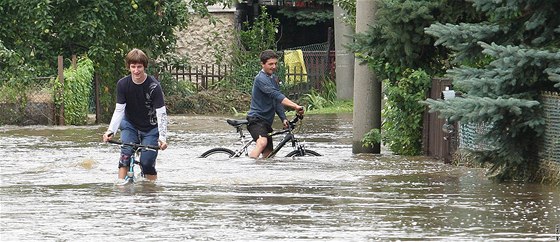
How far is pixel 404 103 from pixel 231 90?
51.3 ft

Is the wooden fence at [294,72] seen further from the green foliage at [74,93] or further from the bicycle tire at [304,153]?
the bicycle tire at [304,153]

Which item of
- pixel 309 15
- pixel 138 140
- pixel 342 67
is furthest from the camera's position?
pixel 309 15

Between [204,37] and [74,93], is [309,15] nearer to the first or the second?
[204,37]

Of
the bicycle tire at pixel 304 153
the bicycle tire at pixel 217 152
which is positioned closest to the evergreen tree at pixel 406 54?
the bicycle tire at pixel 304 153

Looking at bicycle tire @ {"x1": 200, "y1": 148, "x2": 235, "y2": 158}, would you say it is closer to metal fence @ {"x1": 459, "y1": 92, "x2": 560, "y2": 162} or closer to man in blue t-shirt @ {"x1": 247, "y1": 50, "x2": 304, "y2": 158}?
man in blue t-shirt @ {"x1": 247, "y1": 50, "x2": 304, "y2": 158}

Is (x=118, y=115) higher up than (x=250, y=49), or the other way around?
(x=250, y=49)

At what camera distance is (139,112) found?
46.0 ft

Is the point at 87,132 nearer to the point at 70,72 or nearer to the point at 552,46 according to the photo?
the point at 70,72

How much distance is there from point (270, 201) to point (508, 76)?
269 cm

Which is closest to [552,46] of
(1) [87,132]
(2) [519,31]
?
(2) [519,31]

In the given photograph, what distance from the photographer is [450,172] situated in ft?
50.7

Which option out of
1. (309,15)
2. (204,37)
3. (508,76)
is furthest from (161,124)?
(204,37)

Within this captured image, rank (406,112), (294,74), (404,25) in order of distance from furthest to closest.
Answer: (294,74) → (406,112) → (404,25)

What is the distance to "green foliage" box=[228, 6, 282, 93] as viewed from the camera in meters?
34.2
